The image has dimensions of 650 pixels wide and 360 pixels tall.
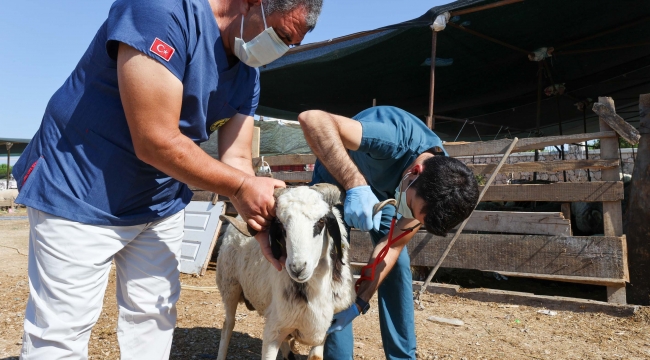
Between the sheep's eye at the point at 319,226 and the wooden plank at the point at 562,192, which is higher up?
the wooden plank at the point at 562,192

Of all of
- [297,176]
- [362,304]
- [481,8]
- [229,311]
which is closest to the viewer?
[362,304]

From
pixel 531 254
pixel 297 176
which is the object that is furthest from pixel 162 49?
pixel 297 176

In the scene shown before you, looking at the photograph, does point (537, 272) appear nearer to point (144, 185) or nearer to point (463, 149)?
point (463, 149)

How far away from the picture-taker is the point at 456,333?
4.18m

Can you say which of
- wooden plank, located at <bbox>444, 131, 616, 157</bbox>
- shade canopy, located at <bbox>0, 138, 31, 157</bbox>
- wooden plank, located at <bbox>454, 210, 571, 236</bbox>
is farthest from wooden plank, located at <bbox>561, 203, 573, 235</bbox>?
shade canopy, located at <bbox>0, 138, 31, 157</bbox>

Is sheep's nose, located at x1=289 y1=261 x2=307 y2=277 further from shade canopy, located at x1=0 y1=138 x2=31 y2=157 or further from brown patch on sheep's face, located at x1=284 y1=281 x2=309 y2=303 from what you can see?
shade canopy, located at x1=0 y1=138 x2=31 y2=157

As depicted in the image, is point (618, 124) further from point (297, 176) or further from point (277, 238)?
point (297, 176)

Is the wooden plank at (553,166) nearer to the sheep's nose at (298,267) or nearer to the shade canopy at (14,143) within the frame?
the sheep's nose at (298,267)

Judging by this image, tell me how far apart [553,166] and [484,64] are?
3.48 metres

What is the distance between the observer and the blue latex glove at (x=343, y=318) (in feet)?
9.03

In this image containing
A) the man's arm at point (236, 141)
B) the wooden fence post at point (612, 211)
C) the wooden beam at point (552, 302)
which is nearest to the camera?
the man's arm at point (236, 141)

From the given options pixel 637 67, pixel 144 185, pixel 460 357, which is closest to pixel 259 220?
pixel 144 185

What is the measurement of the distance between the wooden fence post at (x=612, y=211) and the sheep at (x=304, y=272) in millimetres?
3281

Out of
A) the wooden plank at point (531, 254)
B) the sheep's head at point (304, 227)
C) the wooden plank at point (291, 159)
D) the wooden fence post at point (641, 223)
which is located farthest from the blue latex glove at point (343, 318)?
the wooden plank at point (291, 159)
